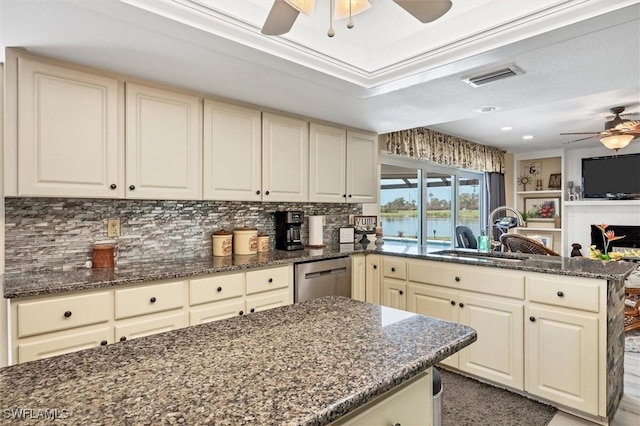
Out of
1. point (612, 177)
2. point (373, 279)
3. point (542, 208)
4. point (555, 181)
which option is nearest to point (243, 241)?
point (373, 279)

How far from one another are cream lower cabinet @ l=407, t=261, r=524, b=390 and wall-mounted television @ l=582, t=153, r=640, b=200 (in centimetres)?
515

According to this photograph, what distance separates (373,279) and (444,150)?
2712 millimetres

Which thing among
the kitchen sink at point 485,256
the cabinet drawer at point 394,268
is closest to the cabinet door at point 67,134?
the cabinet drawer at point 394,268

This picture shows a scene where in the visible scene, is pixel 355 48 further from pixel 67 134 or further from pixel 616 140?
pixel 616 140

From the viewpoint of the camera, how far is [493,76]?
7.78ft

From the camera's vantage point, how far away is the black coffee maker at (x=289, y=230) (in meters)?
3.35

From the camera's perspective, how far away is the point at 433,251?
3350 millimetres

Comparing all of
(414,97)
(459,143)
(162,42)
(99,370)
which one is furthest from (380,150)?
(99,370)

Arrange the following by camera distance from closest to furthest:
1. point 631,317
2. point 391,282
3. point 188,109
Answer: point 188,109
point 391,282
point 631,317

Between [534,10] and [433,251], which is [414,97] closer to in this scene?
[534,10]

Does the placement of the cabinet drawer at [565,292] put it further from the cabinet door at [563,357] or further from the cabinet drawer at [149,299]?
the cabinet drawer at [149,299]

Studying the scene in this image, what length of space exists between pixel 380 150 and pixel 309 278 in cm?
207

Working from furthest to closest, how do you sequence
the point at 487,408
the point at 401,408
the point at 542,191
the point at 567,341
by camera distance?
1. the point at 542,191
2. the point at 487,408
3. the point at 567,341
4. the point at 401,408

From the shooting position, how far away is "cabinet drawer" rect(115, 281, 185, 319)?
2029 millimetres
